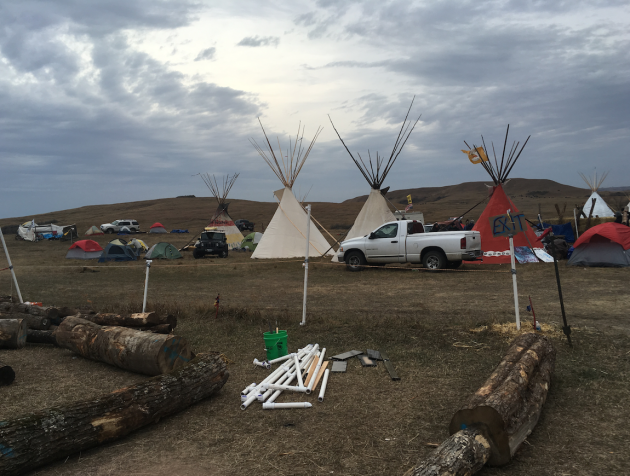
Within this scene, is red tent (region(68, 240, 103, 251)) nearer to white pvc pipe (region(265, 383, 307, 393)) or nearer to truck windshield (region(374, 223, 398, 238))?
truck windshield (region(374, 223, 398, 238))

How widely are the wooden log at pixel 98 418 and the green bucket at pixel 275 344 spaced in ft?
3.54

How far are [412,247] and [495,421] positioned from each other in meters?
11.6

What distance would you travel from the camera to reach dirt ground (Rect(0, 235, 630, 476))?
12.2 ft

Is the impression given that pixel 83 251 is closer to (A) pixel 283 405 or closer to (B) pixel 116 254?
(B) pixel 116 254

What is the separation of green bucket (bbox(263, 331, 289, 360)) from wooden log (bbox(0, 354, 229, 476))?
1.08m

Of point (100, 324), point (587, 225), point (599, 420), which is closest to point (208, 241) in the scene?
point (100, 324)

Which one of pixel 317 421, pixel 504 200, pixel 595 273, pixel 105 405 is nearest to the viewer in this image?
pixel 105 405

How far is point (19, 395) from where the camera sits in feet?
17.4

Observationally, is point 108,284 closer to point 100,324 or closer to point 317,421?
point 100,324

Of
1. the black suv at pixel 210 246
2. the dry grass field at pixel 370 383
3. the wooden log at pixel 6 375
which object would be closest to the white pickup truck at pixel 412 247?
the dry grass field at pixel 370 383

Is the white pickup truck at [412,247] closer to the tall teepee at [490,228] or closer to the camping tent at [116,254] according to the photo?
the tall teepee at [490,228]

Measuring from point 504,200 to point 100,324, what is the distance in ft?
46.7

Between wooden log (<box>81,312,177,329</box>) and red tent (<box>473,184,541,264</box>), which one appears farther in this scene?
red tent (<box>473,184,541,264</box>)

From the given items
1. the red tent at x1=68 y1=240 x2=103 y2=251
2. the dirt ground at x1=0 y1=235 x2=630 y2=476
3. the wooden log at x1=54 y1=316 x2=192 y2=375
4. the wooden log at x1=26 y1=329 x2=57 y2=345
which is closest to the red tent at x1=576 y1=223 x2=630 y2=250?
the dirt ground at x1=0 y1=235 x2=630 y2=476
